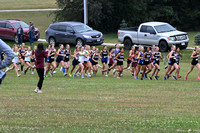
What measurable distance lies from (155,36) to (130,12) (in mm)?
13256

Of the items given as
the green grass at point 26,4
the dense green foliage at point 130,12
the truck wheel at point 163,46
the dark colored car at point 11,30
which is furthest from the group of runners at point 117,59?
the green grass at point 26,4

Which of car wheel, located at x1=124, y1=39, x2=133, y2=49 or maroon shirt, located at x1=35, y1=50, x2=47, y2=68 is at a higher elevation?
maroon shirt, located at x1=35, y1=50, x2=47, y2=68

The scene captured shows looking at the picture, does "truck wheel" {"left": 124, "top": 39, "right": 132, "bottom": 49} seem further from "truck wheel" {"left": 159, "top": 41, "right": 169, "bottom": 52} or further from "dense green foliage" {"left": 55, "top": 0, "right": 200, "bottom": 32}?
"dense green foliage" {"left": 55, "top": 0, "right": 200, "bottom": 32}

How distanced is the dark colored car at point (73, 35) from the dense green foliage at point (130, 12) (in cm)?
746

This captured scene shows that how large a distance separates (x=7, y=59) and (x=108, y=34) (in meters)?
39.0

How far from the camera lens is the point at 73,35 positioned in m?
32.9

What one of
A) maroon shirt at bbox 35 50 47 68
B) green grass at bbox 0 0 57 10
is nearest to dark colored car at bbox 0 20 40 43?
maroon shirt at bbox 35 50 47 68

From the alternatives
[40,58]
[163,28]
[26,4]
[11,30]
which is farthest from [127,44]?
[26,4]

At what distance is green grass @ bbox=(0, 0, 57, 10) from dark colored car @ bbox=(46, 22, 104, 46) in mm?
30559

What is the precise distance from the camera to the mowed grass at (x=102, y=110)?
8328 millimetres

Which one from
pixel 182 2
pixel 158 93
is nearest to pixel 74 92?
pixel 158 93

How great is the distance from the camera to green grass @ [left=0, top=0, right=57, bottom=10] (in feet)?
213

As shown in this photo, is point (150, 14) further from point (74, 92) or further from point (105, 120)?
point (105, 120)

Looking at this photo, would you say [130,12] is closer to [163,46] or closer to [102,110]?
[163,46]
